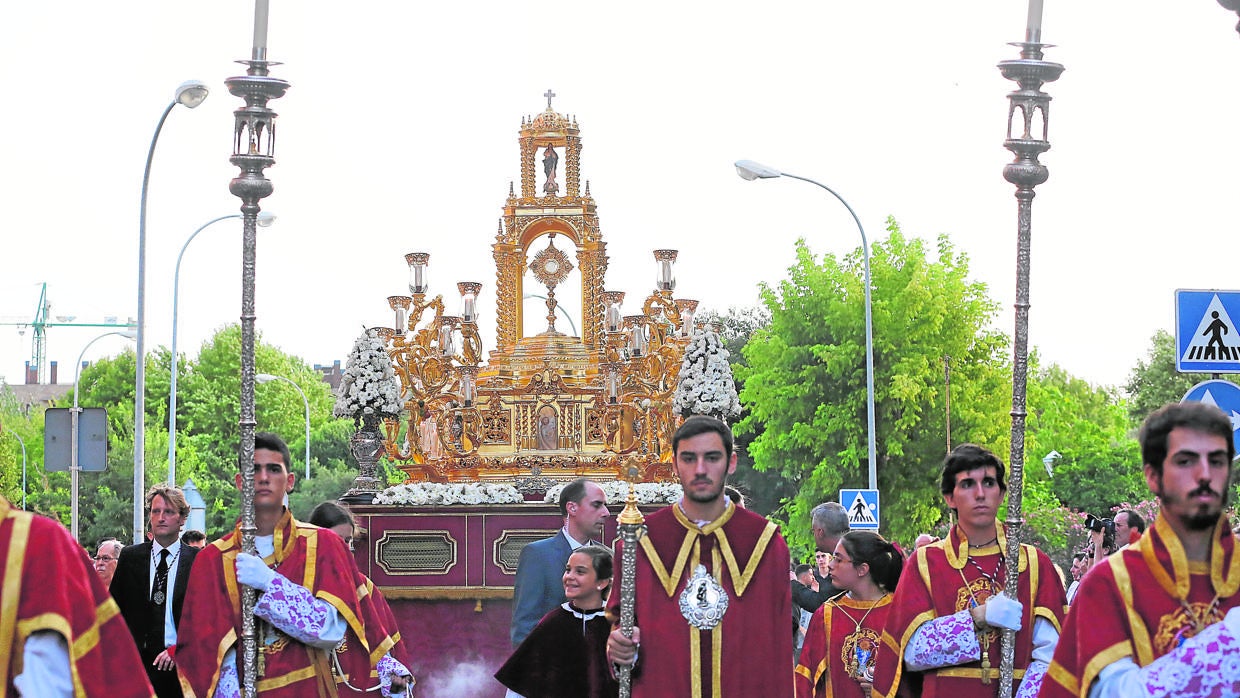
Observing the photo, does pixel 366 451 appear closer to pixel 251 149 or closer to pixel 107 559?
pixel 107 559

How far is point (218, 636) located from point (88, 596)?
8.88 feet

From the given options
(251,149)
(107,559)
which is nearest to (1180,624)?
(251,149)

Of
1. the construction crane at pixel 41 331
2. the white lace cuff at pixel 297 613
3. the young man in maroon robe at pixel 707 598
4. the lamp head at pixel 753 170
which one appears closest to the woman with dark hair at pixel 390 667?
the white lace cuff at pixel 297 613

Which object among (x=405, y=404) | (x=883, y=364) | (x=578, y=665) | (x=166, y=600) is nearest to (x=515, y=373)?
(x=405, y=404)

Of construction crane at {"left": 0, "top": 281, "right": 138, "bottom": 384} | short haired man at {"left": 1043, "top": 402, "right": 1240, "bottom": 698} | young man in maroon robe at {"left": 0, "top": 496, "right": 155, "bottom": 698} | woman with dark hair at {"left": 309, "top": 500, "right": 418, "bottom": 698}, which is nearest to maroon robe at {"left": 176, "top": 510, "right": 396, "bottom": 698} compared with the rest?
woman with dark hair at {"left": 309, "top": 500, "right": 418, "bottom": 698}

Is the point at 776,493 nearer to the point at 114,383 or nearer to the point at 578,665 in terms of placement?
the point at 114,383

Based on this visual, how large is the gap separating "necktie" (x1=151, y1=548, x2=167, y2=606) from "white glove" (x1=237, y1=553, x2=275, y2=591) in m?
2.97

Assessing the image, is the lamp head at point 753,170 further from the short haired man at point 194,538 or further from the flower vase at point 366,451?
the short haired man at point 194,538

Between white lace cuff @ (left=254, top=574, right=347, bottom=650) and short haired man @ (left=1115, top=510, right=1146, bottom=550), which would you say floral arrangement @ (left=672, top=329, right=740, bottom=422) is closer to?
short haired man @ (left=1115, top=510, right=1146, bottom=550)

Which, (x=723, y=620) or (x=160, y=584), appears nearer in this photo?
(x=723, y=620)

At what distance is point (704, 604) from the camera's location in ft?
26.9

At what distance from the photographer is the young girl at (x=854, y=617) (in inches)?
392

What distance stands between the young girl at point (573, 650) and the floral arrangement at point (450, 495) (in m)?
12.3

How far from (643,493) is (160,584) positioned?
10827mm
